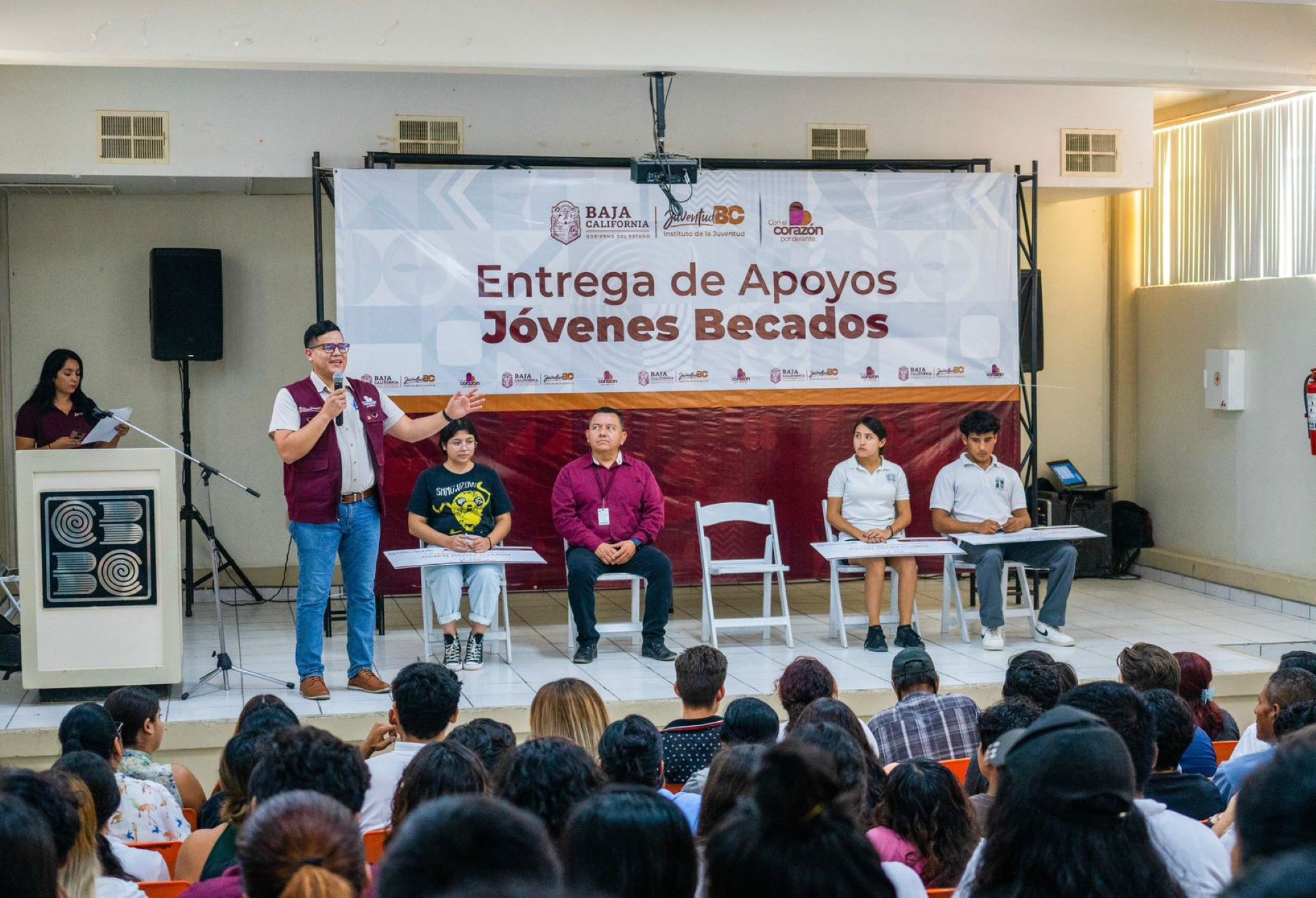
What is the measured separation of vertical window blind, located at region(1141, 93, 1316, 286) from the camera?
8055mm

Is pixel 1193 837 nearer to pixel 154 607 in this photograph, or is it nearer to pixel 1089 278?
pixel 154 607

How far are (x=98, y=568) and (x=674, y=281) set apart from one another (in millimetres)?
3318

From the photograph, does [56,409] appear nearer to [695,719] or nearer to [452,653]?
[452,653]

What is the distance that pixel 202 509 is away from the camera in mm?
8461

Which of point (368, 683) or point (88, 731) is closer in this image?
point (88, 731)

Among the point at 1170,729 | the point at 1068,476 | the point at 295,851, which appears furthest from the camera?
the point at 1068,476

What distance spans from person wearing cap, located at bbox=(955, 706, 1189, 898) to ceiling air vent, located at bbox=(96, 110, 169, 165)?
22.6 ft

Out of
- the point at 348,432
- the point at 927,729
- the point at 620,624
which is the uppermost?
the point at 348,432

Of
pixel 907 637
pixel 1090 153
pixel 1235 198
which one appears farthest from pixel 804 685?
pixel 1235 198

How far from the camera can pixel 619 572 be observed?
6699 millimetres

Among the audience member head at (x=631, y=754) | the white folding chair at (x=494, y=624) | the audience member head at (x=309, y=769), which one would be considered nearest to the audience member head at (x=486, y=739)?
the audience member head at (x=631, y=754)

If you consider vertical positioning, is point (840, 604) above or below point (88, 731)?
below

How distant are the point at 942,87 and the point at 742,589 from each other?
10.9ft

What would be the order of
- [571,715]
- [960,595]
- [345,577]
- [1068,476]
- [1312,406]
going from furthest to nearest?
[1068,476]
[1312,406]
[960,595]
[345,577]
[571,715]
